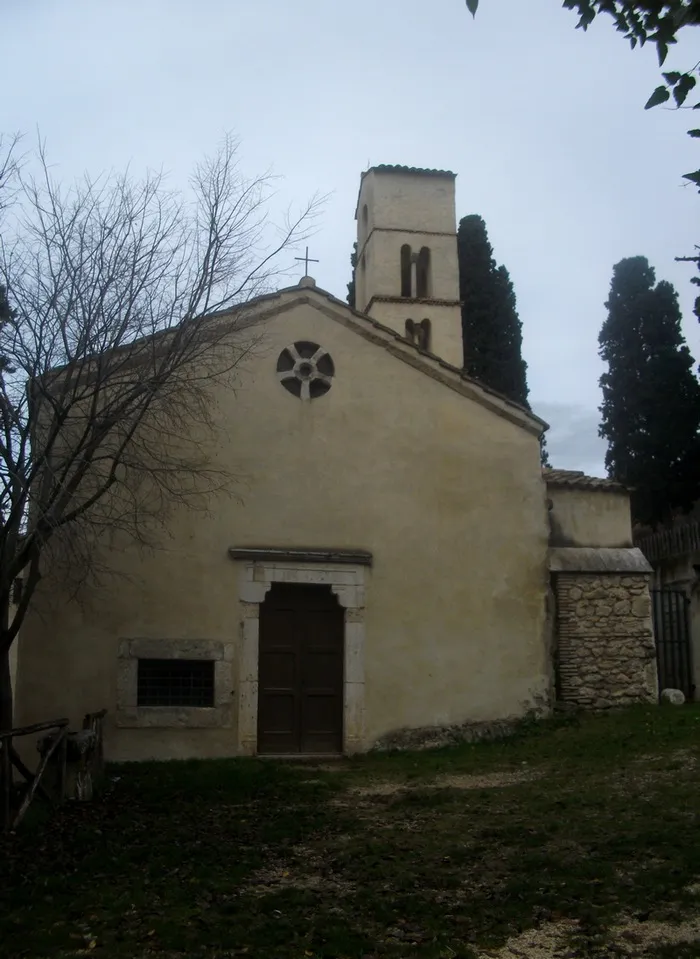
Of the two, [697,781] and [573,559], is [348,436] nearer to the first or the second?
[573,559]

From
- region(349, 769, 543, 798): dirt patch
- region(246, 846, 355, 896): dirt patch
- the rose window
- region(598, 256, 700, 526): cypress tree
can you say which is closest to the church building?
the rose window

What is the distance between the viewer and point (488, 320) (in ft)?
83.4

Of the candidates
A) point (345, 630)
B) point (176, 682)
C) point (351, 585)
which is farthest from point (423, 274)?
point (176, 682)

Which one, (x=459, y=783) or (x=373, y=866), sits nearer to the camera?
(x=373, y=866)

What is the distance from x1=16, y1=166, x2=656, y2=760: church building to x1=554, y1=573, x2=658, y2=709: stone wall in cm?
3

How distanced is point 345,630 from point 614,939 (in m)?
7.81

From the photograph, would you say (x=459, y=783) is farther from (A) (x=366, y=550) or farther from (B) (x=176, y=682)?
(B) (x=176, y=682)

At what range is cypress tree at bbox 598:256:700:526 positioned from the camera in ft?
80.0

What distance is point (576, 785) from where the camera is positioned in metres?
9.60

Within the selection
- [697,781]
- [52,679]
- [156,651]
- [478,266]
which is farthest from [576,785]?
[478,266]

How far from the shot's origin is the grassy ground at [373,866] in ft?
18.1

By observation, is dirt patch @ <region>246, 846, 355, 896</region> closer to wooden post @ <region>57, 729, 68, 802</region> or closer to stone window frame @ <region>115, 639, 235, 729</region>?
wooden post @ <region>57, 729, 68, 802</region>

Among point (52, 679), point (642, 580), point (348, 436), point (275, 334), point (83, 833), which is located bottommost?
point (83, 833)

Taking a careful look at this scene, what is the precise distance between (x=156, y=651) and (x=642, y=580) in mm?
6751
